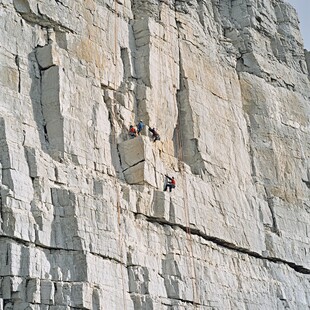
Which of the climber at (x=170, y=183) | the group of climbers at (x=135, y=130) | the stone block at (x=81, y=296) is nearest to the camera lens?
the stone block at (x=81, y=296)

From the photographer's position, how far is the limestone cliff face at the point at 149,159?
24359 mm

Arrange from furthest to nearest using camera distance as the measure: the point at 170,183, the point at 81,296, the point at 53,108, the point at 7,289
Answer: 1. the point at 170,183
2. the point at 53,108
3. the point at 81,296
4. the point at 7,289

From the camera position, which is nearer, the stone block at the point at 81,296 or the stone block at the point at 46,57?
the stone block at the point at 81,296

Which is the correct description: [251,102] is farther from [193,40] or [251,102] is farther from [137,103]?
[137,103]

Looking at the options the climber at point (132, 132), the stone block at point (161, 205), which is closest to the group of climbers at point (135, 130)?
the climber at point (132, 132)

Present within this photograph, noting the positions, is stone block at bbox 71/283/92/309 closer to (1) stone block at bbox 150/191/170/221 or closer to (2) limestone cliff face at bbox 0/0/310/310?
(2) limestone cliff face at bbox 0/0/310/310

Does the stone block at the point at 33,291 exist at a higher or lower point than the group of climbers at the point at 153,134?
lower

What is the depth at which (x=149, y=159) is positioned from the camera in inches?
1125

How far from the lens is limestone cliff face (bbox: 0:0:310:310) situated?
24.4 m

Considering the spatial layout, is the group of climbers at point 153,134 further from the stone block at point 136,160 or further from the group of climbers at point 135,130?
the stone block at point 136,160

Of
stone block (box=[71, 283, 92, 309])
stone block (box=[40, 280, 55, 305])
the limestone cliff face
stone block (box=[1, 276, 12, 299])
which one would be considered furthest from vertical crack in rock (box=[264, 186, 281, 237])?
stone block (box=[1, 276, 12, 299])

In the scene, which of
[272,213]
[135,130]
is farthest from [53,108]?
[272,213]

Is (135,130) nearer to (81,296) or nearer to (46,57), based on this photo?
(46,57)

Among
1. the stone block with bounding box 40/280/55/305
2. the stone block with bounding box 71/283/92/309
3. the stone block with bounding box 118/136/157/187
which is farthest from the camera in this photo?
the stone block with bounding box 118/136/157/187
